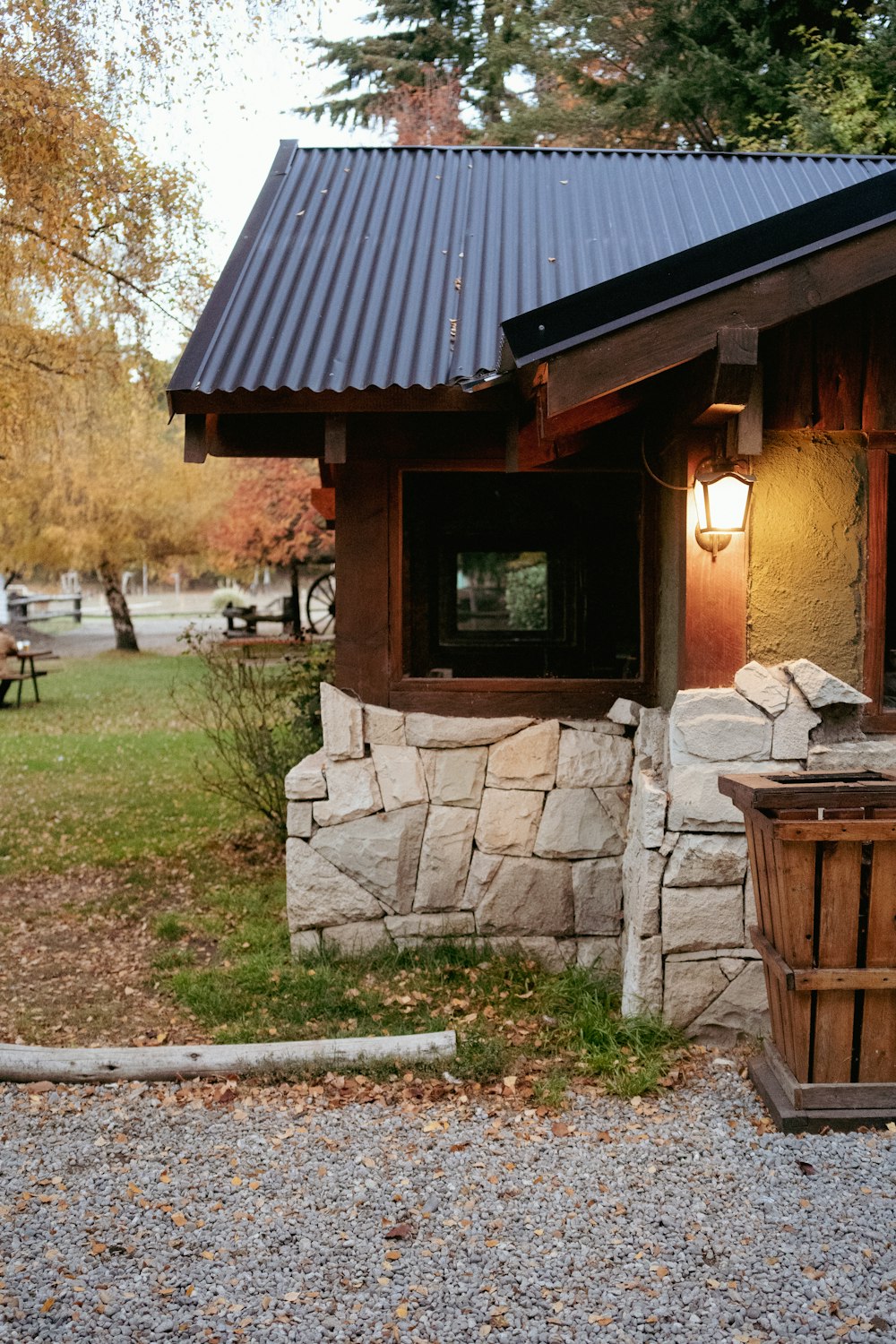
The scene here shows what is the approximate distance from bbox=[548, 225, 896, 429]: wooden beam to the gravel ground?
2535 millimetres

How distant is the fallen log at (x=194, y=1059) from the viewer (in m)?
4.14

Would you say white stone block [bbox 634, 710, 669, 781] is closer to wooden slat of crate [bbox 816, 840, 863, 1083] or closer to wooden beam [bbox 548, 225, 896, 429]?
wooden slat of crate [bbox 816, 840, 863, 1083]

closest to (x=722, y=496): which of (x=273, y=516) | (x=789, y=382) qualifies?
(x=789, y=382)

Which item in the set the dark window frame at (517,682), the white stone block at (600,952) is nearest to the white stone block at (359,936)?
the white stone block at (600,952)

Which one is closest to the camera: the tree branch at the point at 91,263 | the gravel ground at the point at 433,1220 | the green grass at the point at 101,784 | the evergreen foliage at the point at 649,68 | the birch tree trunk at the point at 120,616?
the gravel ground at the point at 433,1220

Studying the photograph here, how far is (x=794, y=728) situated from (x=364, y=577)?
2.18 m

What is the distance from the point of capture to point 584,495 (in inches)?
277

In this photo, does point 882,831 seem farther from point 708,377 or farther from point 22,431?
point 22,431

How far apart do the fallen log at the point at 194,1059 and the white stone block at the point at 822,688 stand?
6.39ft

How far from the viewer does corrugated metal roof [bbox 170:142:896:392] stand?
5.11m

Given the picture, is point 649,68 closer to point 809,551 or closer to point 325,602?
point 809,551

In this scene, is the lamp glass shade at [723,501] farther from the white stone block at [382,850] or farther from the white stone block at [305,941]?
the white stone block at [305,941]

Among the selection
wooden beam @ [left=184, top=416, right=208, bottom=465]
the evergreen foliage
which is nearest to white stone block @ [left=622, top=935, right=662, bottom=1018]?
wooden beam @ [left=184, top=416, right=208, bottom=465]

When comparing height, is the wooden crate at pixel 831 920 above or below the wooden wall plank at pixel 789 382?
below
